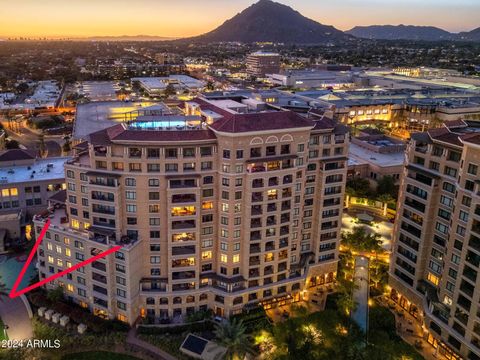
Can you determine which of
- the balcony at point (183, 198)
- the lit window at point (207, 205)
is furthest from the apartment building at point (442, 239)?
the balcony at point (183, 198)

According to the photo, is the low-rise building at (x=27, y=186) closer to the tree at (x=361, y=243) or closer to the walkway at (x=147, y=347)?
the walkway at (x=147, y=347)

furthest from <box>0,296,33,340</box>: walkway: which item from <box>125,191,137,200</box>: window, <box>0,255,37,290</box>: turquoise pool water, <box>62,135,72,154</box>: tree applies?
<box>62,135,72,154</box>: tree

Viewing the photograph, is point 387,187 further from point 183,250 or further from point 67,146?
point 67,146

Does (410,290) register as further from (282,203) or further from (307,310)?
(282,203)

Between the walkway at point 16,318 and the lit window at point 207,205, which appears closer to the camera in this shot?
the walkway at point 16,318

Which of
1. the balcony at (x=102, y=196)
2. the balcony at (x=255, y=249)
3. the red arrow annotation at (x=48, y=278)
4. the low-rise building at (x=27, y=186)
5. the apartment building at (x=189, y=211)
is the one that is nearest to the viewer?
the apartment building at (x=189, y=211)

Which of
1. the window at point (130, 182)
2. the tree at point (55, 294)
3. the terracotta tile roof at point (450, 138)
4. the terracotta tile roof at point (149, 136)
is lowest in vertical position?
the tree at point (55, 294)

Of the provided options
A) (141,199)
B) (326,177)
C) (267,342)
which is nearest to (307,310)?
(267,342)

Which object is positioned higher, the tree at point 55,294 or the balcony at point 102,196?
the balcony at point 102,196
